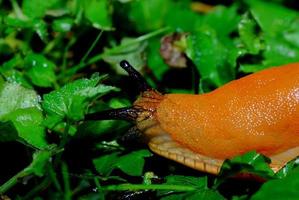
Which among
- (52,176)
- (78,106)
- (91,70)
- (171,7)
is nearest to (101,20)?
(91,70)

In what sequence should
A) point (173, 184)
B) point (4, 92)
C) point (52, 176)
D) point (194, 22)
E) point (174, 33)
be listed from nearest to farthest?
1. point (52, 176)
2. point (173, 184)
3. point (4, 92)
4. point (174, 33)
5. point (194, 22)

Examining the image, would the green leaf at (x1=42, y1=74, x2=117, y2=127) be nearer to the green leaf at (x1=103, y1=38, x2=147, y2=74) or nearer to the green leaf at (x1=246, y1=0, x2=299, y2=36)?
the green leaf at (x1=103, y1=38, x2=147, y2=74)

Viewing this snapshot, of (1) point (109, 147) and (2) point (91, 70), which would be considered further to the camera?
(2) point (91, 70)

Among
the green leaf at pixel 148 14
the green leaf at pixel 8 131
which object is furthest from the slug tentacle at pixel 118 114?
the green leaf at pixel 148 14

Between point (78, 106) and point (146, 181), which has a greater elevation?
point (78, 106)

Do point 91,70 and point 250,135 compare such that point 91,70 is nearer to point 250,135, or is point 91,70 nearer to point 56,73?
point 56,73

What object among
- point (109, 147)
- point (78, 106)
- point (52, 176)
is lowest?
point (109, 147)

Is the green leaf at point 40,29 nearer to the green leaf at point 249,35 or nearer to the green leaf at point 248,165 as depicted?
the green leaf at point 249,35
